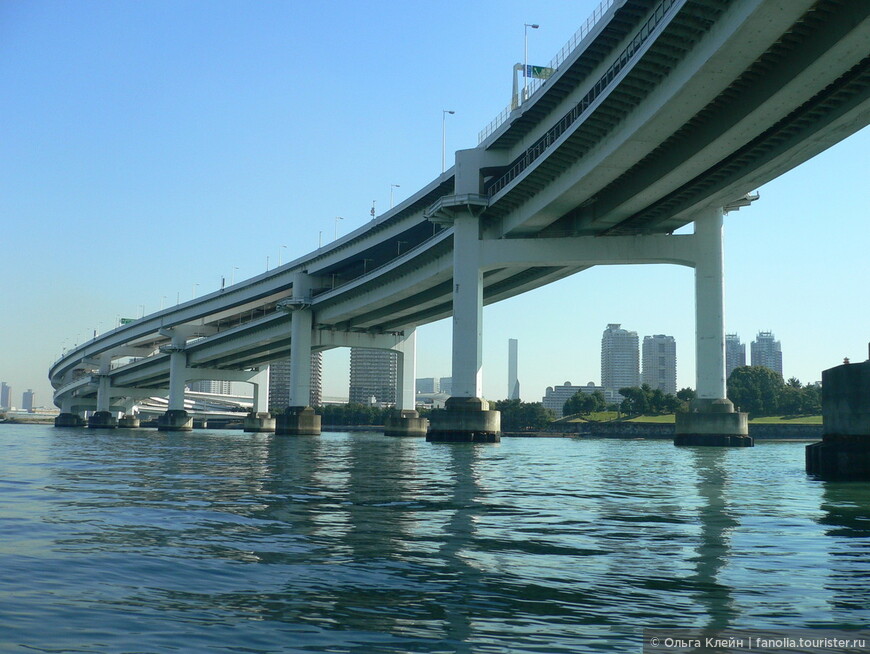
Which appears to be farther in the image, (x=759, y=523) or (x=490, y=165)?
(x=490, y=165)

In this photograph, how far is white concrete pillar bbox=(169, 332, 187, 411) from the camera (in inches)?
4803

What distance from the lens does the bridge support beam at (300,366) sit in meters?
95.9

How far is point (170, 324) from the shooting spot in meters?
119

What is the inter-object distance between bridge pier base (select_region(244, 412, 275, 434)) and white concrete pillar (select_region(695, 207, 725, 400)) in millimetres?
84558

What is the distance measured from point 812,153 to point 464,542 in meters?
44.5

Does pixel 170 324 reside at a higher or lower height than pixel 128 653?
higher

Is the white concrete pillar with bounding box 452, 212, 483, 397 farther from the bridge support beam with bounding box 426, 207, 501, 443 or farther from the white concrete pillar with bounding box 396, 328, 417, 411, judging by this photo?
the white concrete pillar with bounding box 396, 328, 417, 411

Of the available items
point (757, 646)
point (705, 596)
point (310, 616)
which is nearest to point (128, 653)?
point (310, 616)

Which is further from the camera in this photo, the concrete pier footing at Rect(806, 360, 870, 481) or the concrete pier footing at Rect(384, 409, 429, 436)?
the concrete pier footing at Rect(384, 409, 429, 436)

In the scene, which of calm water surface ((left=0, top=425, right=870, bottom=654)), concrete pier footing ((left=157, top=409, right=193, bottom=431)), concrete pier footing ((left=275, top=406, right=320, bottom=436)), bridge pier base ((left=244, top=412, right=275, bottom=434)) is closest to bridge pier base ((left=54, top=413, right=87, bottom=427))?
concrete pier footing ((left=157, top=409, right=193, bottom=431))

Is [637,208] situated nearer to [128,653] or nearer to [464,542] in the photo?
[464,542]

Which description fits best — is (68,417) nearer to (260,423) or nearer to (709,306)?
(260,423)

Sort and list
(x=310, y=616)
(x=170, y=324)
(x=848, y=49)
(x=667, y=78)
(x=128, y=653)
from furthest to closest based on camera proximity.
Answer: (x=170, y=324) < (x=667, y=78) < (x=848, y=49) < (x=310, y=616) < (x=128, y=653)

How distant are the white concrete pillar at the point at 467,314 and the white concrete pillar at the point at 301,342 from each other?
3463 centimetres
